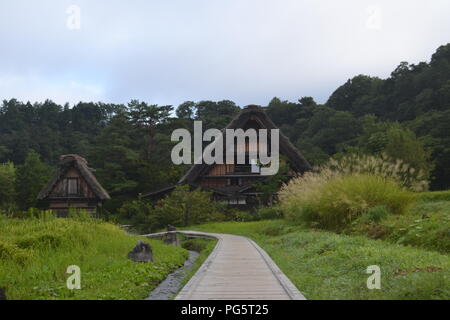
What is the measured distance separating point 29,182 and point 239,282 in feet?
112

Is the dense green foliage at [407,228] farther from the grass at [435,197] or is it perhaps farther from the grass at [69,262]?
the grass at [435,197]

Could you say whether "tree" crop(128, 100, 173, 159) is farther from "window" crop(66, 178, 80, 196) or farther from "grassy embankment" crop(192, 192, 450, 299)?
"grassy embankment" crop(192, 192, 450, 299)

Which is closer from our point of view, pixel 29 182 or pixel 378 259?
pixel 378 259

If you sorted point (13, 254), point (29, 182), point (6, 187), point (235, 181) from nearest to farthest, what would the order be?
point (13, 254)
point (235, 181)
point (29, 182)
point (6, 187)

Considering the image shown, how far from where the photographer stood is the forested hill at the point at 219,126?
37438 millimetres

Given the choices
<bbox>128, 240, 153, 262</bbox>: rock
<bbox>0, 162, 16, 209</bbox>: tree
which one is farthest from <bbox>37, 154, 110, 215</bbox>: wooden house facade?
<bbox>128, 240, 153, 262</bbox>: rock

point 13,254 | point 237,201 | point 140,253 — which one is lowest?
point 140,253

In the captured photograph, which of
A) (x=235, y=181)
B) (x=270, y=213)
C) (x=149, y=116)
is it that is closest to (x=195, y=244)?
(x=270, y=213)

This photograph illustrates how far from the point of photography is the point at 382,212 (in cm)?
1186

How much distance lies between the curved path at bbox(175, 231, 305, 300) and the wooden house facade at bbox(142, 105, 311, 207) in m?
20.2

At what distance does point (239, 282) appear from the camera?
7418 mm

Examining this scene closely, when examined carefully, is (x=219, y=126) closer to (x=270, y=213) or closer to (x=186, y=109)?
(x=186, y=109)
